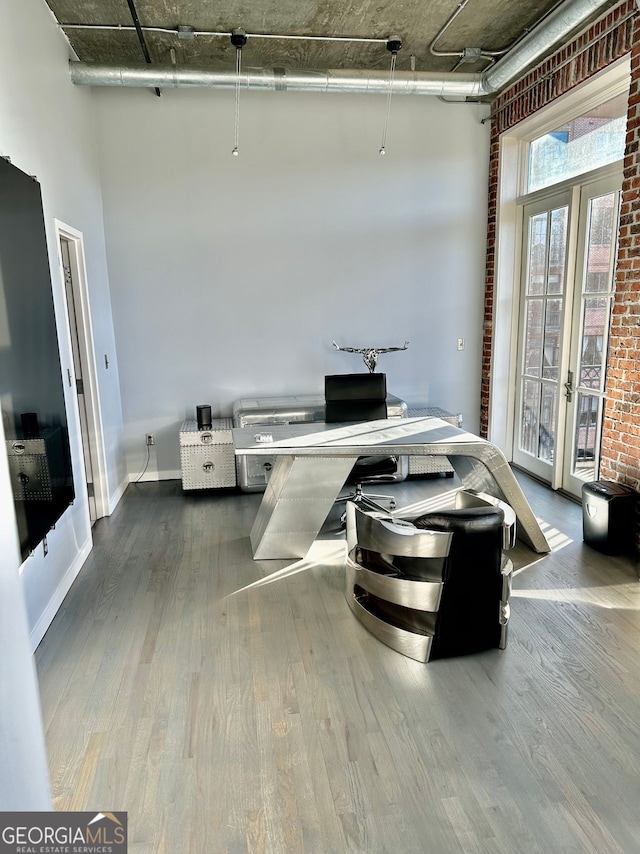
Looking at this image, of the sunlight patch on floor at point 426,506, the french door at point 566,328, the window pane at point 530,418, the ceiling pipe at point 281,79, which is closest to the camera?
the french door at point 566,328

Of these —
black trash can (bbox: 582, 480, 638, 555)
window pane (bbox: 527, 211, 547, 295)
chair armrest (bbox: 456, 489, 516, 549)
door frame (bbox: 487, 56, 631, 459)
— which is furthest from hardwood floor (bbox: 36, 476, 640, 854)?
window pane (bbox: 527, 211, 547, 295)

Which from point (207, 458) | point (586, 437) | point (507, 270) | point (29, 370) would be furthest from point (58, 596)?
point (507, 270)

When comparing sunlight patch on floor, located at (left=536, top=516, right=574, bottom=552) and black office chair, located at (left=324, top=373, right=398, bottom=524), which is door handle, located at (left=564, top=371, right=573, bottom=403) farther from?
black office chair, located at (left=324, top=373, right=398, bottom=524)

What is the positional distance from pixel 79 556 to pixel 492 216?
184 inches

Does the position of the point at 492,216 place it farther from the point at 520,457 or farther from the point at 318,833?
the point at 318,833

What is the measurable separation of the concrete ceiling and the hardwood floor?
149 inches

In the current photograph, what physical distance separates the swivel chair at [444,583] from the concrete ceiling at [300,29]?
3523 mm

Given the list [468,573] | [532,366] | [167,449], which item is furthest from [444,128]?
[468,573]

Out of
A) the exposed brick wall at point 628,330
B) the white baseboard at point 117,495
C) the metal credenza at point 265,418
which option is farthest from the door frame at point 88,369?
the exposed brick wall at point 628,330

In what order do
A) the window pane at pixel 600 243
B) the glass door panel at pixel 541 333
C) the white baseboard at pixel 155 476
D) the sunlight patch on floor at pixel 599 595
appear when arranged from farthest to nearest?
the white baseboard at pixel 155 476, the glass door panel at pixel 541 333, the window pane at pixel 600 243, the sunlight patch on floor at pixel 599 595

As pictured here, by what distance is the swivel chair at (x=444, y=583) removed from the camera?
254cm

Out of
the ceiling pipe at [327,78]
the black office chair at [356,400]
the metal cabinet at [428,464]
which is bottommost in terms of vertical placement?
the metal cabinet at [428,464]

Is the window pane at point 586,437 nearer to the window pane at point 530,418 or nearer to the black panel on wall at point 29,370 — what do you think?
the window pane at point 530,418

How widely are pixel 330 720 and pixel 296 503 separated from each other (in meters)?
1.49
